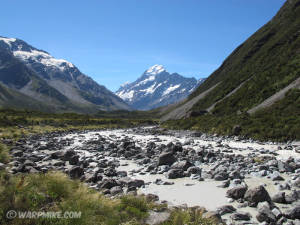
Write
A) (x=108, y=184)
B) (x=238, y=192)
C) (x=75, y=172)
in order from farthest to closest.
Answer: (x=75, y=172), (x=108, y=184), (x=238, y=192)

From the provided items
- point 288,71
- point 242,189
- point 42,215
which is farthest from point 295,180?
point 288,71

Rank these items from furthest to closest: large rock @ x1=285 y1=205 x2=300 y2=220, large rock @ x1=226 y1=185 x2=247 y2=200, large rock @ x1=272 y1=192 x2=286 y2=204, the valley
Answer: large rock @ x1=226 y1=185 x2=247 y2=200 < large rock @ x1=272 y1=192 x2=286 y2=204 < the valley < large rock @ x1=285 y1=205 x2=300 y2=220

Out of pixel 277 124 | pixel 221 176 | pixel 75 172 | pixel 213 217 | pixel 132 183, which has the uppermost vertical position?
pixel 277 124

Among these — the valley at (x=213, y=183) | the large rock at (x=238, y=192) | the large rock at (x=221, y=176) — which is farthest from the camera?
the large rock at (x=221, y=176)

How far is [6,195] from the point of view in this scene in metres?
6.34

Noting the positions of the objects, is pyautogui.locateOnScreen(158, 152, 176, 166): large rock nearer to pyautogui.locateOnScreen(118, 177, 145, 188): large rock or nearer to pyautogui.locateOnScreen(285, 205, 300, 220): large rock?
pyautogui.locateOnScreen(118, 177, 145, 188): large rock

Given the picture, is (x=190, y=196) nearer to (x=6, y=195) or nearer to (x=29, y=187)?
(x=29, y=187)

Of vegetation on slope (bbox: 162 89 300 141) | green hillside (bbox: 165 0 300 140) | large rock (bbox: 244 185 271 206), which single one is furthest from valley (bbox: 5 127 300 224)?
green hillside (bbox: 165 0 300 140)

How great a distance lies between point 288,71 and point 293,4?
79.5 metres

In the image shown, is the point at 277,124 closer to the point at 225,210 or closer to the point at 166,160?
the point at 166,160

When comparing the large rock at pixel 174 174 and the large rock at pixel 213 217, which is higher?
the large rock at pixel 213 217

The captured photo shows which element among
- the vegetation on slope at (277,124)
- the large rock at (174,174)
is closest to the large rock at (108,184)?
the large rock at (174,174)

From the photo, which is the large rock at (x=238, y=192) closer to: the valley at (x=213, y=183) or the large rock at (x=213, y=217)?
the valley at (x=213, y=183)

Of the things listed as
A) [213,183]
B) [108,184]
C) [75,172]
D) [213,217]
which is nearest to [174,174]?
[213,183]
